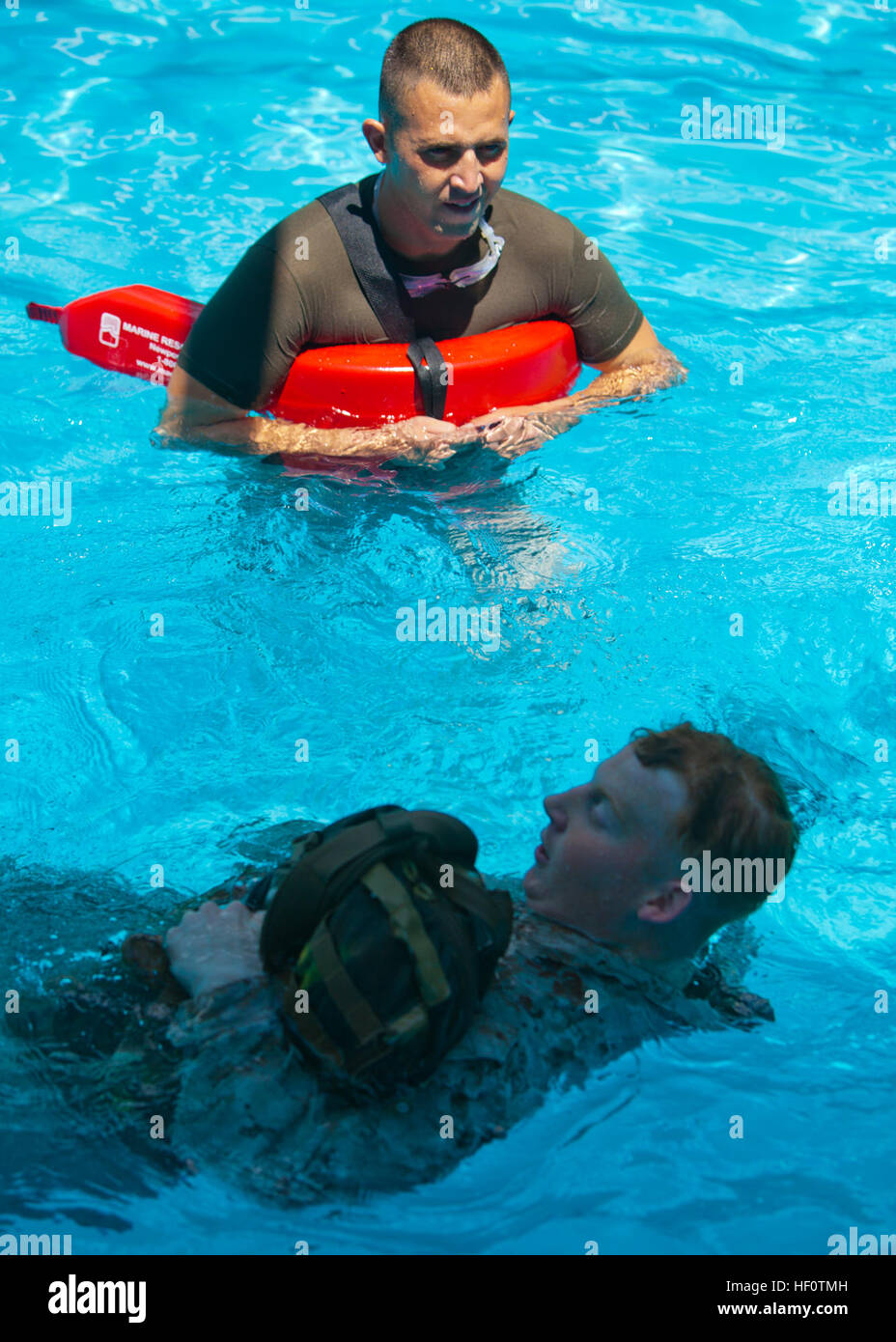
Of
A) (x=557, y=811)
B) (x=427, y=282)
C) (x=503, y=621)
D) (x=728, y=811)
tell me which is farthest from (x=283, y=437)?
(x=728, y=811)

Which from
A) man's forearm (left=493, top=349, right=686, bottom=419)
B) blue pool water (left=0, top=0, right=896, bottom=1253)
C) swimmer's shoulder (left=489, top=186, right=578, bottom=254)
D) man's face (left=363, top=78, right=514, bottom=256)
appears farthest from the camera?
man's forearm (left=493, top=349, right=686, bottom=419)

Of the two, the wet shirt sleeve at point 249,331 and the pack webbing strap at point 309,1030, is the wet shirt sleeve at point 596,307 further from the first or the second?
the pack webbing strap at point 309,1030

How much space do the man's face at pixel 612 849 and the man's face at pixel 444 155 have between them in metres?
1.96

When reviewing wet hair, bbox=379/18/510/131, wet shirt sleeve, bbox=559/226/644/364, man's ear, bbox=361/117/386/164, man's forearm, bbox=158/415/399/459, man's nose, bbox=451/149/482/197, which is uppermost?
wet hair, bbox=379/18/510/131

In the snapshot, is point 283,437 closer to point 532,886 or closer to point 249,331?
point 249,331

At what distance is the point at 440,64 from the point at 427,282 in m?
0.65

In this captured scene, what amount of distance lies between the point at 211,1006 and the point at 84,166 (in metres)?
5.73

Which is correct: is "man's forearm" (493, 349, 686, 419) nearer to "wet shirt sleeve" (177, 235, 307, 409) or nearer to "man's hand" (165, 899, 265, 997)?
"wet shirt sleeve" (177, 235, 307, 409)

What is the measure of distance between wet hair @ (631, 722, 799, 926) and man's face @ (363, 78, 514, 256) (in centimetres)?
200

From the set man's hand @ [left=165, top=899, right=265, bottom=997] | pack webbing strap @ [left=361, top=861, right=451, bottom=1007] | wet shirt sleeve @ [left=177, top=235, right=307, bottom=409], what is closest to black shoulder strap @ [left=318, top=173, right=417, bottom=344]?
wet shirt sleeve @ [left=177, top=235, right=307, bottom=409]

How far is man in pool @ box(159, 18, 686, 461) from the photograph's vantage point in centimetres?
354

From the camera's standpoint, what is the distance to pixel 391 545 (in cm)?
421

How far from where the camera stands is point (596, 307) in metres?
4.18
